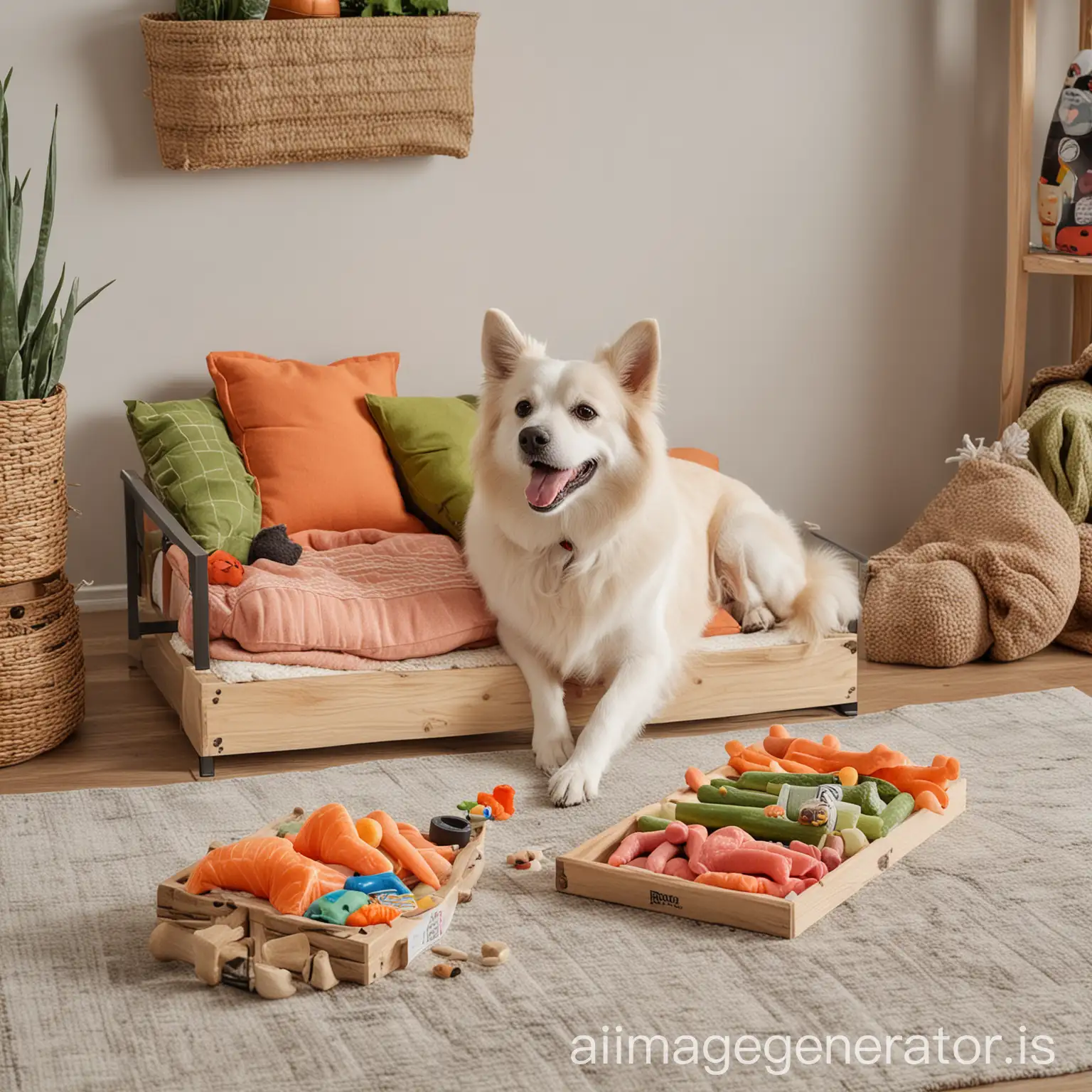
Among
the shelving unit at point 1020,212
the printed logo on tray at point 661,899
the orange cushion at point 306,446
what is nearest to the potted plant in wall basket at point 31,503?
the orange cushion at point 306,446

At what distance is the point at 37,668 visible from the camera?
288 centimetres

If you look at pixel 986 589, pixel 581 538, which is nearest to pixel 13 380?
pixel 581 538

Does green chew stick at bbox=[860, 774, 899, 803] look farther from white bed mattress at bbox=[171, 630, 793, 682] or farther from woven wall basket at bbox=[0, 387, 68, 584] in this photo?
woven wall basket at bbox=[0, 387, 68, 584]

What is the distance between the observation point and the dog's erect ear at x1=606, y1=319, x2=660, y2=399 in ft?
9.23

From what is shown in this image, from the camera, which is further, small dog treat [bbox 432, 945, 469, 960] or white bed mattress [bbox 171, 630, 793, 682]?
white bed mattress [bbox 171, 630, 793, 682]

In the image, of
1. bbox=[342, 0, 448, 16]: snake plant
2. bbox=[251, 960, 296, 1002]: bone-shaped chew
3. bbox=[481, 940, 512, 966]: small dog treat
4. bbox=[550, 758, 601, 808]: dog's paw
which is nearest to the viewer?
bbox=[251, 960, 296, 1002]: bone-shaped chew

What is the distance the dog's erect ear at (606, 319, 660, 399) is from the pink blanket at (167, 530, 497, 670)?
61 centimetres

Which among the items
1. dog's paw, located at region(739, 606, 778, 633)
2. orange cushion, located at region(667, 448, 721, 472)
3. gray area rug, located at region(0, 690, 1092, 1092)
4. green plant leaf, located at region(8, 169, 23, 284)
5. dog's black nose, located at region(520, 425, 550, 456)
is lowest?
gray area rug, located at region(0, 690, 1092, 1092)

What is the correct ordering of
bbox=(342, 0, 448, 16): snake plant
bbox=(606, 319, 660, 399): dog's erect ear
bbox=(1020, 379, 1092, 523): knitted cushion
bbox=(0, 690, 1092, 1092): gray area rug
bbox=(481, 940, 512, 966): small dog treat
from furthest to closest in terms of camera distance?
bbox=(1020, 379, 1092, 523): knitted cushion → bbox=(342, 0, 448, 16): snake plant → bbox=(606, 319, 660, 399): dog's erect ear → bbox=(481, 940, 512, 966): small dog treat → bbox=(0, 690, 1092, 1092): gray area rug

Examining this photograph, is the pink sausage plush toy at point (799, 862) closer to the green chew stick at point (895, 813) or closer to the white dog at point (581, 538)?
the green chew stick at point (895, 813)

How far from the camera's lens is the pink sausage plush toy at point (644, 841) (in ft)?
7.55

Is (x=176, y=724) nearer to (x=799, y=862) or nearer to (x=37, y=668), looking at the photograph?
(x=37, y=668)

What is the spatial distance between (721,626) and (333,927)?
152cm

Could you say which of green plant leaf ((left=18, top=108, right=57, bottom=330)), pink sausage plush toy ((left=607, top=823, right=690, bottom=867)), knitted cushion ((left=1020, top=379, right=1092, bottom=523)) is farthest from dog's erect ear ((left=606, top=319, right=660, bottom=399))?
knitted cushion ((left=1020, top=379, right=1092, bottom=523))
